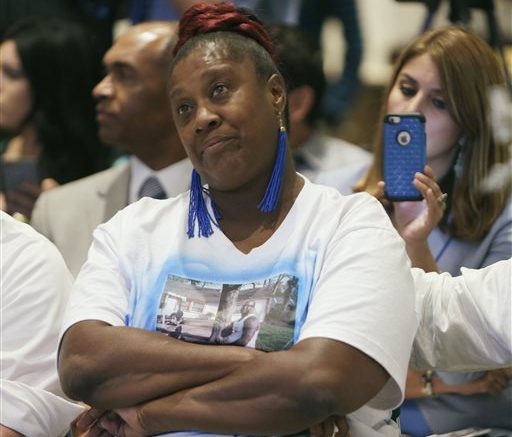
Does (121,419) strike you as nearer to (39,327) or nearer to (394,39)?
(39,327)

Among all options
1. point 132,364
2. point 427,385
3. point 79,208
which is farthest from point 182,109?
point 79,208

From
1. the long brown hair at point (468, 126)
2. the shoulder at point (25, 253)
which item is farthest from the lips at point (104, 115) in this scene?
the shoulder at point (25, 253)

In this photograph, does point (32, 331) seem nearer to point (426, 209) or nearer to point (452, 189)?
point (426, 209)

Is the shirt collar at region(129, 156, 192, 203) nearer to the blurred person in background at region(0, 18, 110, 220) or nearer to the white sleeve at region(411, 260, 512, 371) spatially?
the blurred person in background at region(0, 18, 110, 220)

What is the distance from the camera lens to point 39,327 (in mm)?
2596

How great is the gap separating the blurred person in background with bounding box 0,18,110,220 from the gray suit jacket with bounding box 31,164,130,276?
20.7 inches

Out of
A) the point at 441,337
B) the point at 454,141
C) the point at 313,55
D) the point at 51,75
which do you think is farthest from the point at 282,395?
the point at 51,75

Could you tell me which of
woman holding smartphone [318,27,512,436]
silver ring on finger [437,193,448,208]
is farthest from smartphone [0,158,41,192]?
silver ring on finger [437,193,448,208]

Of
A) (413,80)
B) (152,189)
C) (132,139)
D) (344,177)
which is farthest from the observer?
(132,139)

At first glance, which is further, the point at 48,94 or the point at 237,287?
the point at 48,94

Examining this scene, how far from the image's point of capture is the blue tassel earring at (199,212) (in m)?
2.37

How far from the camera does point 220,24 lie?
2.42 m

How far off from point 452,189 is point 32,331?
1.22 meters

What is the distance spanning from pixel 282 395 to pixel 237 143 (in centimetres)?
57
